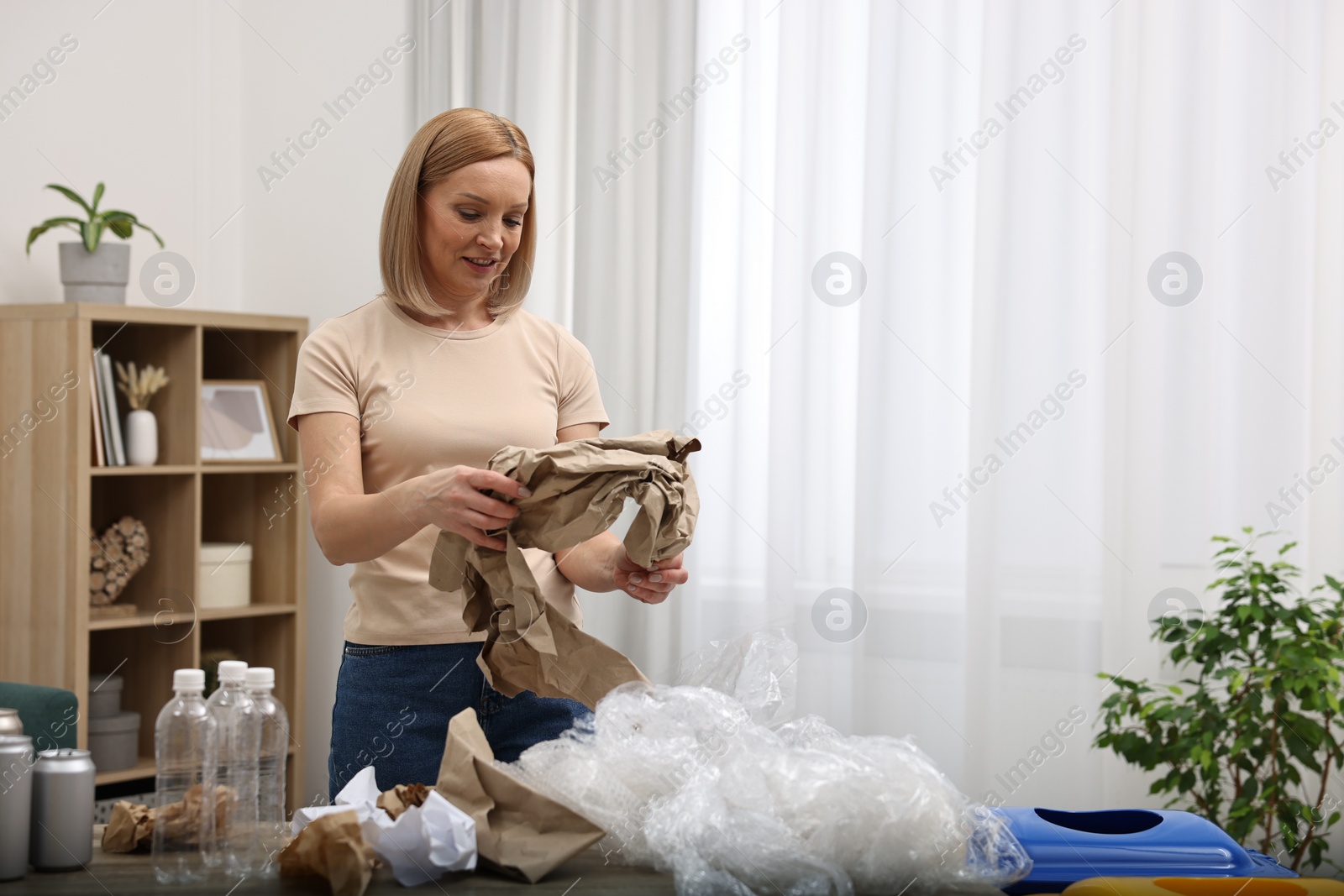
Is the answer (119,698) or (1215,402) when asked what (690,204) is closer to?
(1215,402)

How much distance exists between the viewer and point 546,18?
330cm

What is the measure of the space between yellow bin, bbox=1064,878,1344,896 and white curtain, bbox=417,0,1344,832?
4.84ft

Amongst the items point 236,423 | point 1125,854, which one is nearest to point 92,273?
point 236,423

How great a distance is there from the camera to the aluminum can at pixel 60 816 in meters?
1.11

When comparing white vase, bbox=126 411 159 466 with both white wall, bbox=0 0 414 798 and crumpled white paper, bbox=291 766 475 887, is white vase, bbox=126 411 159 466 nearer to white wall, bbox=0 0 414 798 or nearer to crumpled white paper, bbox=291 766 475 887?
white wall, bbox=0 0 414 798

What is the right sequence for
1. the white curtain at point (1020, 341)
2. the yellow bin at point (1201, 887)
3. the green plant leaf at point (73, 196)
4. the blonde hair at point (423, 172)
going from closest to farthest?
the yellow bin at point (1201, 887) < the blonde hair at point (423, 172) < the white curtain at point (1020, 341) < the green plant leaf at point (73, 196)

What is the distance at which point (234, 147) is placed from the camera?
3.83 metres

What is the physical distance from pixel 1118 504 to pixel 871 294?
741mm

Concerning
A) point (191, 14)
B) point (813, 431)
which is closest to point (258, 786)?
point (813, 431)

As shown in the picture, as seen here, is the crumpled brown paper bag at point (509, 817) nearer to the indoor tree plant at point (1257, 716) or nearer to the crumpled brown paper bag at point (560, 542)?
the crumpled brown paper bag at point (560, 542)

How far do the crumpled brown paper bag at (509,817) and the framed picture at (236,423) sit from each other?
7.75 ft

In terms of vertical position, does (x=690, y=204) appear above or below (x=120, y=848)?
above

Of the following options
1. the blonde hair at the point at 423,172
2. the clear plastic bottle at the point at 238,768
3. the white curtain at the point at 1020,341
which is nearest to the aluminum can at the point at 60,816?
the clear plastic bottle at the point at 238,768

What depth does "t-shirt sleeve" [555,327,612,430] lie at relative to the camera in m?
1.75
